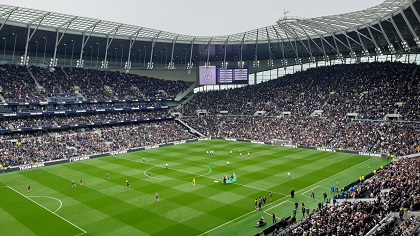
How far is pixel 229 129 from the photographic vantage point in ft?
253

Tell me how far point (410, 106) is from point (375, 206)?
42.2 m

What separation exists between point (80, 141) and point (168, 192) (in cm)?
3310

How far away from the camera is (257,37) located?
79250 mm

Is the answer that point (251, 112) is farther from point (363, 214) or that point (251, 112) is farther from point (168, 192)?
point (363, 214)

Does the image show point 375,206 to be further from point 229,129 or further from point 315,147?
point 229,129

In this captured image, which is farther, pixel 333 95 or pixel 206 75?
pixel 206 75

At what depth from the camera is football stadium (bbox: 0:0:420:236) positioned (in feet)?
90.0

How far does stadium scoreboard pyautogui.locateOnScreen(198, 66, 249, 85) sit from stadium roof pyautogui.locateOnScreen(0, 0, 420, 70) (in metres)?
7.28

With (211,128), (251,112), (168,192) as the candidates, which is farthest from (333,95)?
(168,192)

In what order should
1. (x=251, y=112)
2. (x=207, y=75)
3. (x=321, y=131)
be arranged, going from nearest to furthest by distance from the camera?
(x=321, y=131)
(x=207, y=75)
(x=251, y=112)

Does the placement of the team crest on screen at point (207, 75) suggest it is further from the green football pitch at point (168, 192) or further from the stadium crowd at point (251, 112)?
the green football pitch at point (168, 192)

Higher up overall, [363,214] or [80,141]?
[80,141]

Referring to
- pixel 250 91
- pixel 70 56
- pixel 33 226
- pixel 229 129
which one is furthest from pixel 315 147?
pixel 70 56

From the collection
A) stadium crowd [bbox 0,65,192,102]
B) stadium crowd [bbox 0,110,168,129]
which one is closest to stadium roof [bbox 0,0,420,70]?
stadium crowd [bbox 0,65,192,102]
